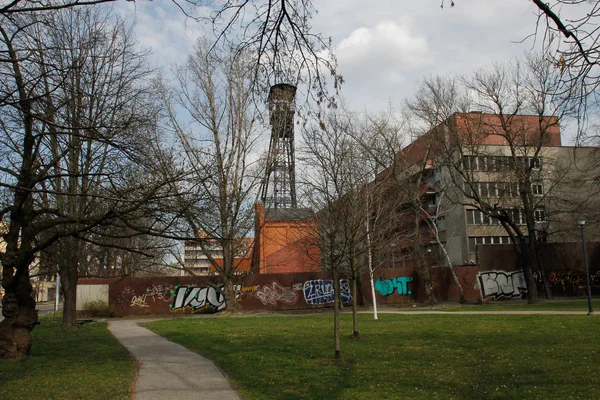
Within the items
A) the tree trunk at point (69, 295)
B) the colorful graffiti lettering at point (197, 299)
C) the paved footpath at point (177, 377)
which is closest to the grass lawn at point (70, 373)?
the paved footpath at point (177, 377)

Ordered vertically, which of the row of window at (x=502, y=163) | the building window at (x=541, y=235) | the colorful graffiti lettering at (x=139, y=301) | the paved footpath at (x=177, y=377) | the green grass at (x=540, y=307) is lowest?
the green grass at (x=540, y=307)

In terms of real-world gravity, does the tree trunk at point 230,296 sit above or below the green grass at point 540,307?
above

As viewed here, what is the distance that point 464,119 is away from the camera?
94.1 feet

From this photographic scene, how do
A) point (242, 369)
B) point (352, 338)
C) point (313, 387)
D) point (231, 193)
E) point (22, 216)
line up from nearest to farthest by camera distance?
1. point (313, 387)
2. point (242, 369)
3. point (22, 216)
4. point (352, 338)
5. point (231, 193)

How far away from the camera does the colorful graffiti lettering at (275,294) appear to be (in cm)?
3200

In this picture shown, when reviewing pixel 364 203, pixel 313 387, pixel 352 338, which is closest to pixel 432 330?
pixel 352 338

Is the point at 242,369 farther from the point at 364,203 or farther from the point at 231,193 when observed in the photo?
the point at 231,193

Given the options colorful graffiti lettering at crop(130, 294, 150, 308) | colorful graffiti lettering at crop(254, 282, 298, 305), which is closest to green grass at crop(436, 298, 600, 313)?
colorful graffiti lettering at crop(254, 282, 298, 305)

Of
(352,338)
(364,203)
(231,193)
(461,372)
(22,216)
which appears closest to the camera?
(461,372)

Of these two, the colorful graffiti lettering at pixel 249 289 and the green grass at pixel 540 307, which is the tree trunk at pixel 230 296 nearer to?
the colorful graffiti lettering at pixel 249 289

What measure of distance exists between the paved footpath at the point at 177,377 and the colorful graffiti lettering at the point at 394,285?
21262 millimetres

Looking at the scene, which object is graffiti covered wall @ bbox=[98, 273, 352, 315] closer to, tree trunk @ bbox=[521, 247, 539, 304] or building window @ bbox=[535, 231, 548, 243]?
tree trunk @ bbox=[521, 247, 539, 304]

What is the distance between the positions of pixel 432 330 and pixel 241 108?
17787 mm

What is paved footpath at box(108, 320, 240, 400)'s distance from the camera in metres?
7.61
